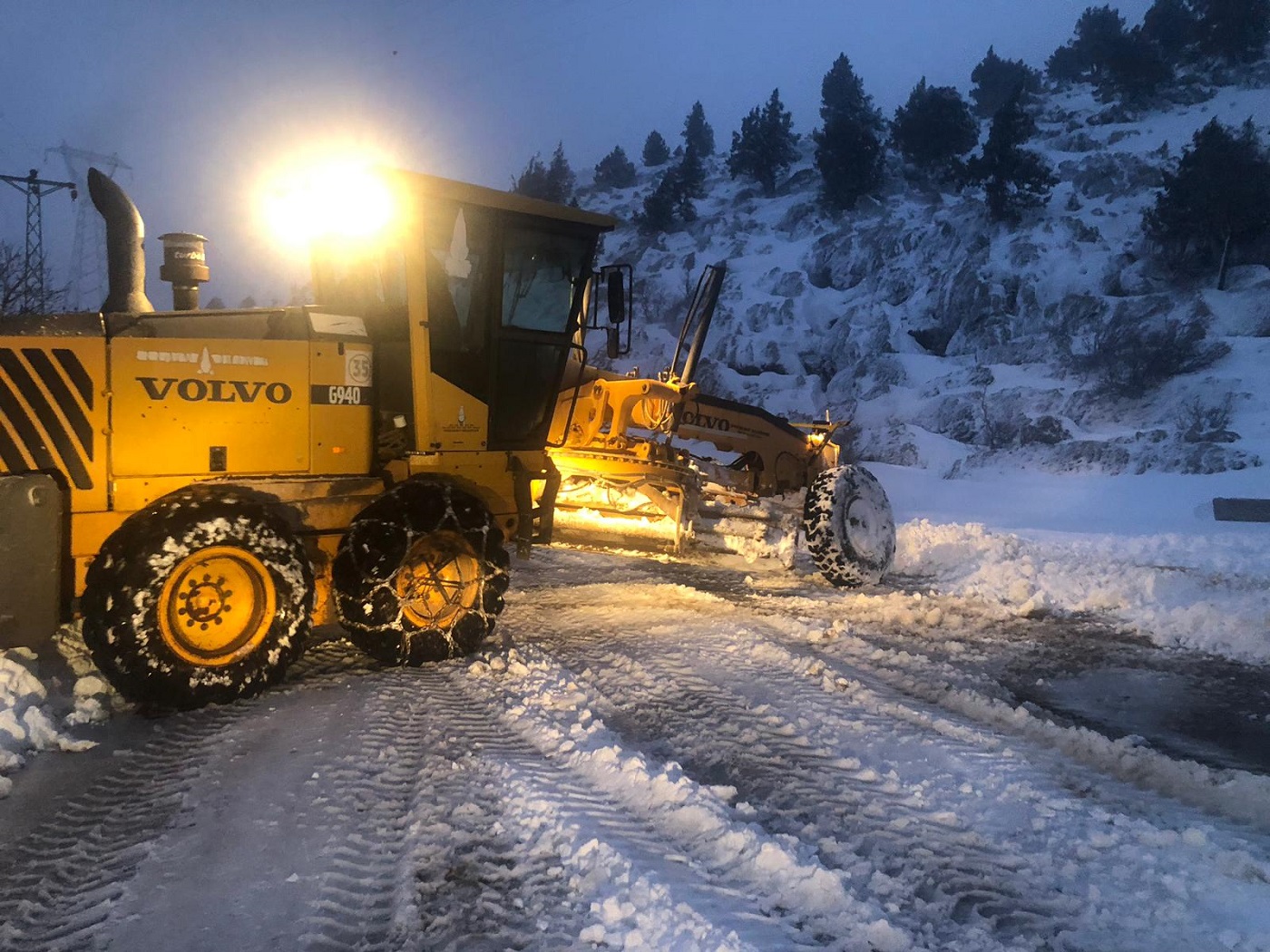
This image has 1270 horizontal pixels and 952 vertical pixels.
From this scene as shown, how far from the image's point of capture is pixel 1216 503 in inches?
528

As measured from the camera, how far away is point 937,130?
42500mm

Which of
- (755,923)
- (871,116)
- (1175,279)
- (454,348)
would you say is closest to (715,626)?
(454,348)

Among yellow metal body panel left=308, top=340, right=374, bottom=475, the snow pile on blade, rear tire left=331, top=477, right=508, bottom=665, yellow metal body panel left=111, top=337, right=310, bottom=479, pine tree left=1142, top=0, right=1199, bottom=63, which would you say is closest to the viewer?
the snow pile on blade

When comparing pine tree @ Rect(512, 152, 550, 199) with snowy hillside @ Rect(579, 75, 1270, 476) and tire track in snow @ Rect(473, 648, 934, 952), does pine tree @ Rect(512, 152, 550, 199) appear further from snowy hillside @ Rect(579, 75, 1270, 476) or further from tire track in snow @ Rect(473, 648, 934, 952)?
tire track in snow @ Rect(473, 648, 934, 952)

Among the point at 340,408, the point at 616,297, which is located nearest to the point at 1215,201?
the point at 616,297

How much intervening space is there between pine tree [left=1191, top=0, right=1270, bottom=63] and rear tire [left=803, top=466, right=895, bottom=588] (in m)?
48.2

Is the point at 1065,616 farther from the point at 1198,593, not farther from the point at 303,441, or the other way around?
the point at 303,441

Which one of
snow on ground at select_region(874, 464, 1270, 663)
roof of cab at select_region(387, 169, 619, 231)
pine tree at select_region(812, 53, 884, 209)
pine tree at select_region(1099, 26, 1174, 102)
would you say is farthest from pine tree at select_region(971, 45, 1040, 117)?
roof of cab at select_region(387, 169, 619, 231)

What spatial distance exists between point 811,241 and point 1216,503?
29292 millimetres

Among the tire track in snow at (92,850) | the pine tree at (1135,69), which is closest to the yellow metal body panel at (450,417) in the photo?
the tire track in snow at (92,850)

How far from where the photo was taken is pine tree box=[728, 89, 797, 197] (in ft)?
162

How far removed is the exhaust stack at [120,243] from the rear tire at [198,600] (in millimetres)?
3215

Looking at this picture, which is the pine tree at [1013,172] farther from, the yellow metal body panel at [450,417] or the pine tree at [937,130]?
the yellow metal body panel at [450,417]

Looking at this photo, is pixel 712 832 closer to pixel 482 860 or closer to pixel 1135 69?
pixel 482 860
